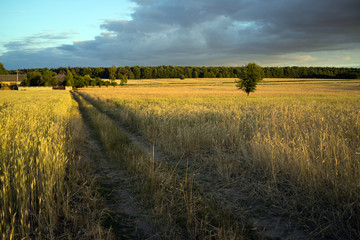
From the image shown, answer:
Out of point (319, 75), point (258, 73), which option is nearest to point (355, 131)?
point (258, 73)

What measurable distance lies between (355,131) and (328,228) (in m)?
5.02

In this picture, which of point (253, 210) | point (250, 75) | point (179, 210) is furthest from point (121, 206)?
point (250, 75)

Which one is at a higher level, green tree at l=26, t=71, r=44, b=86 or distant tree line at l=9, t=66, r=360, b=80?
distant tree line at l=9, t=66, r=360, b=80

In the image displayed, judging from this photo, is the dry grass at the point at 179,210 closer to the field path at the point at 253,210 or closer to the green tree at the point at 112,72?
the field path at the point at 253,210

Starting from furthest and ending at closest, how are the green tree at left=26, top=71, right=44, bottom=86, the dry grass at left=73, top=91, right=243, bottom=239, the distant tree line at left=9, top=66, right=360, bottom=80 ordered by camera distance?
the distant tree line at left=9, top=66, right=360, bottom=80
the green tree at left=26, top=71, right=44, bottom=86
the dry grass at left=73, top=91, right=243, bottom=239

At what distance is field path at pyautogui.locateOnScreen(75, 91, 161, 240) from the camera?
3010 millimetres

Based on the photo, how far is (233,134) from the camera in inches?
278

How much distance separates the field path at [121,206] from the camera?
9.87 ft

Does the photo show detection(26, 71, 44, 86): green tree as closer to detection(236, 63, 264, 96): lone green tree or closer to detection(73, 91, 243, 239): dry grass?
detection(236, 63, 264, 96): lone green tree

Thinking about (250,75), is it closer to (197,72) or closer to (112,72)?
(197,72)

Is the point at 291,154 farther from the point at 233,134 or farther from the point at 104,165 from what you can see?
the point at 104,165

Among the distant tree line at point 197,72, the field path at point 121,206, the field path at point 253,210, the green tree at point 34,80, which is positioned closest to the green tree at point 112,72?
the distant tree line at point 197,72

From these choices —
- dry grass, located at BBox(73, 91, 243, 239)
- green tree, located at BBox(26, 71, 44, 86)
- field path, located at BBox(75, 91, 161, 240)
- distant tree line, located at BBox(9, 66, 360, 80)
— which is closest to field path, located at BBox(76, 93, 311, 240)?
dry grass, located at BBox(73, 91, 243, 239)

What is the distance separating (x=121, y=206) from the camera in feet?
12.3
